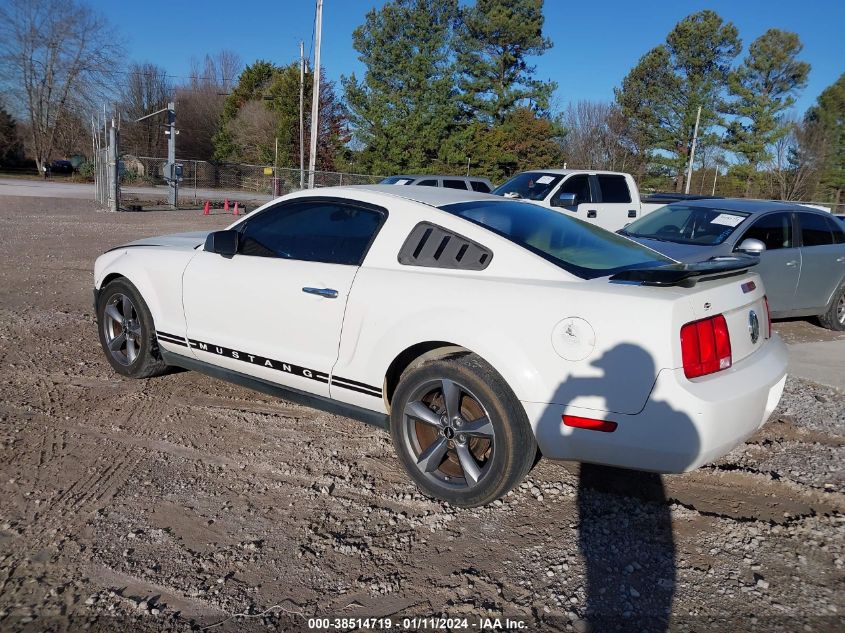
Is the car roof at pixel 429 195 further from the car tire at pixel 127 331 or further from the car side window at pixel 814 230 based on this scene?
the car side window at pixel 814 230

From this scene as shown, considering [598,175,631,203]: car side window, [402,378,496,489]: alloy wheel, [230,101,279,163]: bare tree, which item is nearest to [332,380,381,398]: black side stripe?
[402,378,496,489]: alloy wheel

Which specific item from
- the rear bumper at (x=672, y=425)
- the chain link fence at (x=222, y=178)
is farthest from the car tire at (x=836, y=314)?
the chain link fence at (x=222, y=178)

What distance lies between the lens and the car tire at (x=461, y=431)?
308cm

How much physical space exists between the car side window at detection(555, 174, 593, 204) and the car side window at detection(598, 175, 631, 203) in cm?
34

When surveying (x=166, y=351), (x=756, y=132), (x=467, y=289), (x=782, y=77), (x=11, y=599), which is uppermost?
(x=782, y=77)

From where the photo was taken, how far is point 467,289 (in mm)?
3250

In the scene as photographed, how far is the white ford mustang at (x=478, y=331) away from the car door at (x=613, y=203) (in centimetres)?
851

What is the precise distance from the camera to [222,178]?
39500mm

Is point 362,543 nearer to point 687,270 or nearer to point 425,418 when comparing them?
point 425,418

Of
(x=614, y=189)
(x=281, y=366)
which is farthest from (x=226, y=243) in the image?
(x=614, y=189)

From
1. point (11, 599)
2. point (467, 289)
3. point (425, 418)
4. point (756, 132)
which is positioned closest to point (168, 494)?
point (11, 599)

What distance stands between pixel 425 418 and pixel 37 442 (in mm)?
2369

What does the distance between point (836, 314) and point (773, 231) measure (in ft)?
5.34

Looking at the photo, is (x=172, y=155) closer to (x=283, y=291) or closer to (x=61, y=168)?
(x=283, y=291)
